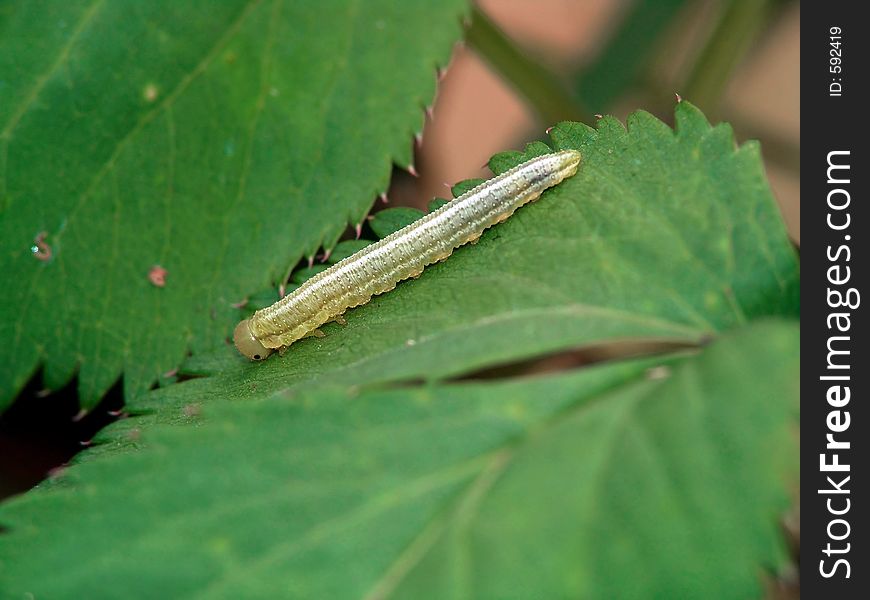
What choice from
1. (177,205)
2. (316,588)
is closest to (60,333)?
(177,205)

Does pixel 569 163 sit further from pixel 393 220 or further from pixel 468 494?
pixel 468 494

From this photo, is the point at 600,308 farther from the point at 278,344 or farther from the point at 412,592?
the point at 278,344

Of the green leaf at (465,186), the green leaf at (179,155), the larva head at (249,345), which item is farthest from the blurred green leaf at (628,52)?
the larva head at (249,345)

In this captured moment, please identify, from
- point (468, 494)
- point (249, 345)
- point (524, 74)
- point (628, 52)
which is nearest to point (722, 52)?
point (524, 74)

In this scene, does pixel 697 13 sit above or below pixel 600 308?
above

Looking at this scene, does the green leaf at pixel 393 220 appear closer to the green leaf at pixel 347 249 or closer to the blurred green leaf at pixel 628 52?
the green leaf at pixel 347 249

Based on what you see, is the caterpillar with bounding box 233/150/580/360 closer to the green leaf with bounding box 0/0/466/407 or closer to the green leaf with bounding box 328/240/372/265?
the green leaf with bounding box 328/240/372/265
